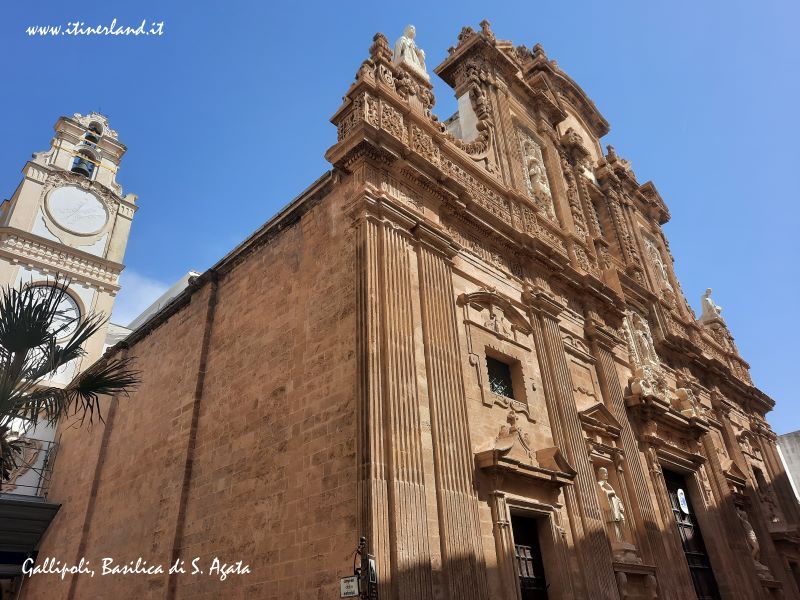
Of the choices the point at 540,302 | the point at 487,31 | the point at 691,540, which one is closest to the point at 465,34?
the point at 487,31

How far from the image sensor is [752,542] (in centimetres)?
1544

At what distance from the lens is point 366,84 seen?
994 centimetres

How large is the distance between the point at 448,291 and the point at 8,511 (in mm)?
13985

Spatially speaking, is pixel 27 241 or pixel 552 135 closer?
pixel 552 135

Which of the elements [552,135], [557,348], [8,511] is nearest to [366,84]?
[557,348]

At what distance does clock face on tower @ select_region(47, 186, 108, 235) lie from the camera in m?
22.3

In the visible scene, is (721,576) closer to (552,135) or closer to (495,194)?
(495,194)

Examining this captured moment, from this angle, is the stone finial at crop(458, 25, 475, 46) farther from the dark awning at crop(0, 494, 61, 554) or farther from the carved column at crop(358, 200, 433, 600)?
the dark awning at crop(0, 494, 61, 554)

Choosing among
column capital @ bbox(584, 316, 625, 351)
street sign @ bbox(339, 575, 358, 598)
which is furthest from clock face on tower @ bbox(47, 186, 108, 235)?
street sign @ bbox(339, 575, 358, 598)

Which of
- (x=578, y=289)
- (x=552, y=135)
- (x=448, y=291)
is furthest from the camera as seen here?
(x=552, y=135)

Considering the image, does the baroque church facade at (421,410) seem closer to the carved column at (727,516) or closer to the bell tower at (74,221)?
the carved column at (727,516)

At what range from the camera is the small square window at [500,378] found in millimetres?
9898

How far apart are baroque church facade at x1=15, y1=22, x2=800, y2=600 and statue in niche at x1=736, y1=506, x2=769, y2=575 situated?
0.57ft

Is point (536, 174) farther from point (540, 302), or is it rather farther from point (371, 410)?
point (371, 410)
